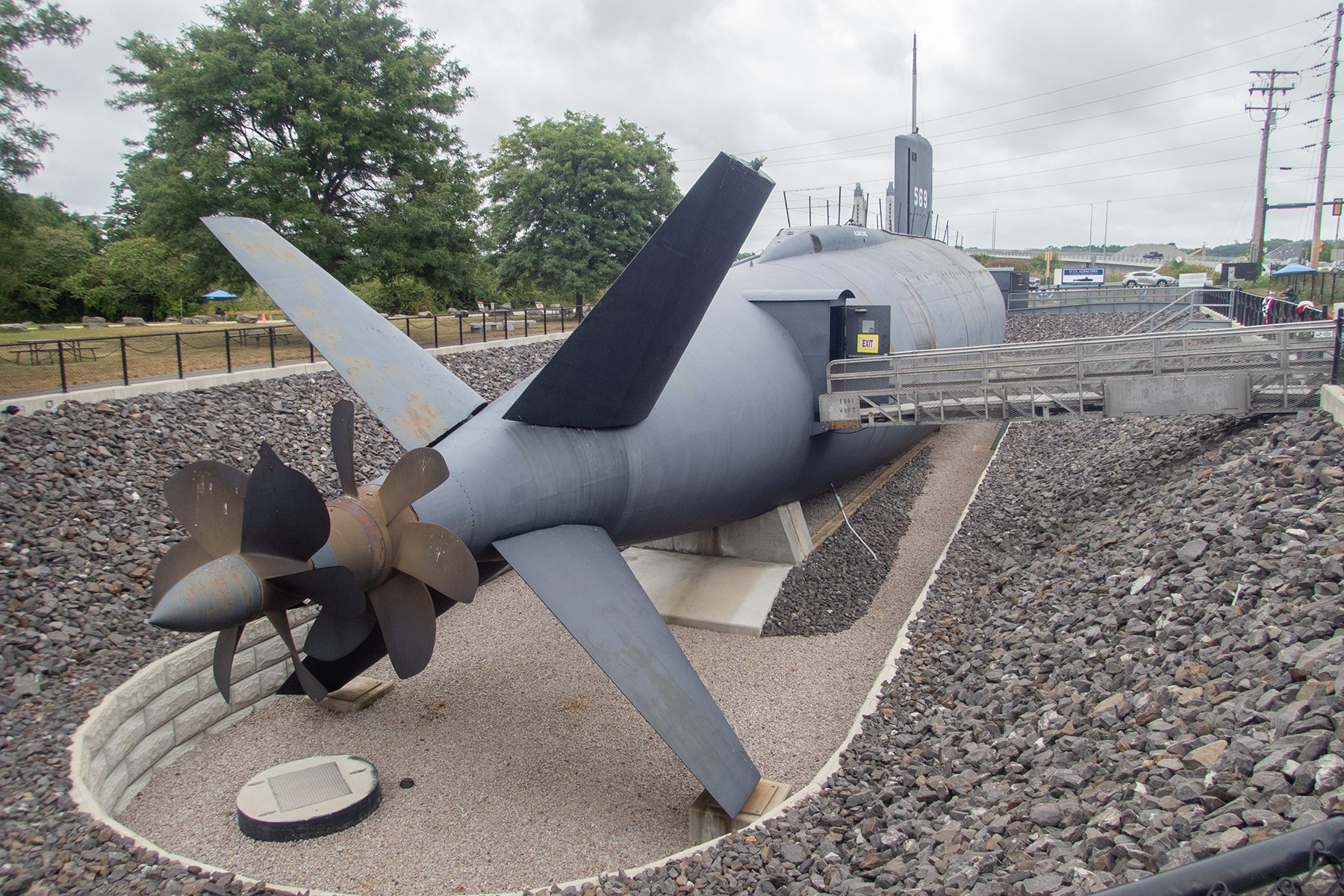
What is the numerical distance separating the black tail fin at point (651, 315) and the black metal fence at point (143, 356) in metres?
6.25

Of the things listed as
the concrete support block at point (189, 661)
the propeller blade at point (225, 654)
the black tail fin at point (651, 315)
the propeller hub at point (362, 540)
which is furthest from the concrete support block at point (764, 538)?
the propeller blade at point (225, 654)

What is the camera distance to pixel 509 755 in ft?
31.5

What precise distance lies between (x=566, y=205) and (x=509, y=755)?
1182 inches

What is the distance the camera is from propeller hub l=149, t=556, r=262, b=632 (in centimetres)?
509

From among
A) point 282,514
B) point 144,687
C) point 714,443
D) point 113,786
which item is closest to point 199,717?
point 144,687

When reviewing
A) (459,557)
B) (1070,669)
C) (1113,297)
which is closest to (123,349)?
(459,557)

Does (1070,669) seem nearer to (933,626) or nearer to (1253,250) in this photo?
(933,626)

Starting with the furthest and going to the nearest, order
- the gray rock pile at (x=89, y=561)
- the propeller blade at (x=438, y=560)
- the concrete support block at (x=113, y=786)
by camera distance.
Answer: the concrete support block at (x=113, y=786)
the gray rock pile at (x=89, y=561)
the propeller blade at (x=438, y=560)

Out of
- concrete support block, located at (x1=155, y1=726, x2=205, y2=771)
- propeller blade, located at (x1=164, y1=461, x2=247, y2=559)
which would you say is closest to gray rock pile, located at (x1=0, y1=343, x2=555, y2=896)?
concrete support block, located at (x1=155, y1=726, x2=205, y2=771)

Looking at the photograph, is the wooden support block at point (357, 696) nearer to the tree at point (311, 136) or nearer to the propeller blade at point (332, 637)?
the propeller blade at point (332, 637)

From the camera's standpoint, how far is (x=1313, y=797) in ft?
15.3

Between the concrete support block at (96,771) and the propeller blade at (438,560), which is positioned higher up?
the propeller blade at (438,560)

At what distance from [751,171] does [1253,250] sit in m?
45.1

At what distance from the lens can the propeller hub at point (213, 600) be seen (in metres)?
5.09
